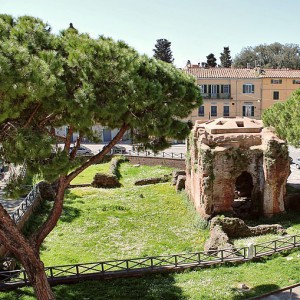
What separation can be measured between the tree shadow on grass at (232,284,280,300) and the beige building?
36125 millimetres

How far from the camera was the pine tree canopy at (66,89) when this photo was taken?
10.8 m

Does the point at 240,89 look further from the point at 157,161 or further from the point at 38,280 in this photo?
the point at 38,280

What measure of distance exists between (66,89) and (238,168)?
44.2 ft

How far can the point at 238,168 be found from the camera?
894 inches

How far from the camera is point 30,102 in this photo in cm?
1187

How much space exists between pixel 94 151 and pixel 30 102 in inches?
1351

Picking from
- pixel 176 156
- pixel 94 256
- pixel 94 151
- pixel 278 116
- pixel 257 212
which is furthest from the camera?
pixel 94 151

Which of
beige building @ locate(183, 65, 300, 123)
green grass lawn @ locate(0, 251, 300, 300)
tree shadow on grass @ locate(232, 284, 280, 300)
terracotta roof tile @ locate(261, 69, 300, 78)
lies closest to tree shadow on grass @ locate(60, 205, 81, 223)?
green grass lawn @ locate(0, 251, 300, 300)

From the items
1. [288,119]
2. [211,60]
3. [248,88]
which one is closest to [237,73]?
[248,88]

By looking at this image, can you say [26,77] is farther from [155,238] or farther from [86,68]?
[155,238]

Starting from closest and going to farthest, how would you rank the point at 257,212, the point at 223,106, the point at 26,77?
the point at 26,77 → the point at 257,212 → the point at 223,106

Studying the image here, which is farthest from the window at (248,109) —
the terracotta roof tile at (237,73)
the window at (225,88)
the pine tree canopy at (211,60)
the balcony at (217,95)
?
the pine tree canopy at (211,60)

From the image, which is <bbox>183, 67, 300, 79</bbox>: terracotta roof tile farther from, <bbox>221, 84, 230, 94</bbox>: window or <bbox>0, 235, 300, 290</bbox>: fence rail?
<bbox>0, 235, 300, 290</bbox>: fence rail

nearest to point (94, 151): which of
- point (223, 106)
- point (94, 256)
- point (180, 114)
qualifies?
point (223, 106)
